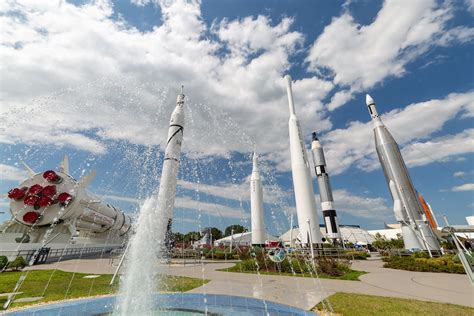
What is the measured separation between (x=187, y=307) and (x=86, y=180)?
33.5m

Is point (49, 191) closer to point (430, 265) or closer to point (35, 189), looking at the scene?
point (35, 189)

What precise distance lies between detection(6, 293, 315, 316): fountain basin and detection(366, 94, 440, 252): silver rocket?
80.0 feet

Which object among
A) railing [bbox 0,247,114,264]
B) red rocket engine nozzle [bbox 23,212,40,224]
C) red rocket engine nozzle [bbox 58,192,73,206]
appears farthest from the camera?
red rocket engine nozzle [bbox 58,192,73,206]

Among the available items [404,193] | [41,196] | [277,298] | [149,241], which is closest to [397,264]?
[404,193]

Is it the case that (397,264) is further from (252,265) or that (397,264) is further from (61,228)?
(61,228)

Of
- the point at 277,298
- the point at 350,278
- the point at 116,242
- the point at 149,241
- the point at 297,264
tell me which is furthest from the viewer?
the point at 116,242

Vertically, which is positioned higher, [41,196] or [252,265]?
[41,196]

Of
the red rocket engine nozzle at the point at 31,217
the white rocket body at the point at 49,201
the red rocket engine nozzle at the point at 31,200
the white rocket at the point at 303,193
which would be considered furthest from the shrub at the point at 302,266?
the red rocket engine nozzle at the point at 31,217

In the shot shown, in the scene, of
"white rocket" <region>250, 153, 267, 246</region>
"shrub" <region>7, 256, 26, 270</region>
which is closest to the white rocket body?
"shrub" <region>7, 256, 26, 270</region>

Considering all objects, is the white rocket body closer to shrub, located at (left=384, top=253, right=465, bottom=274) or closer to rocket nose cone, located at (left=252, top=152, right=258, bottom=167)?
rocket nose cone, located at (left=252, top=152, right=258, bottom=167)

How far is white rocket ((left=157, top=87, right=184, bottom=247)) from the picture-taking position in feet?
88.9

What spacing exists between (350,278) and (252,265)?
7414 mm

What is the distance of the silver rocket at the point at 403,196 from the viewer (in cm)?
2638

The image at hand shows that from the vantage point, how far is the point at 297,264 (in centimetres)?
1830
